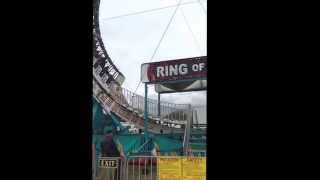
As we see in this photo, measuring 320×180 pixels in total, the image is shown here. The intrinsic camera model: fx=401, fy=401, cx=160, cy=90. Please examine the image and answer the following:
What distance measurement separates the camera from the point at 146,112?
2744 mm

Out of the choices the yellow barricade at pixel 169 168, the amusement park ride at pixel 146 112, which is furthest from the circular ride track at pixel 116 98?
the yellow barricade at pixel 169 168

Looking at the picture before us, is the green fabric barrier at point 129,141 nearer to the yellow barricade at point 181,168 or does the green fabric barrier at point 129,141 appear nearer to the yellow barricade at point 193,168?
the yellow barricade at point 181,168

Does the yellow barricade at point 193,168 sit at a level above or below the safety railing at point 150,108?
below

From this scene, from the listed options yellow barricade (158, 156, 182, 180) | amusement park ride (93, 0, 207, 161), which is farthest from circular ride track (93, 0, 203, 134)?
yellow barricade (158, 156, 182, 180)

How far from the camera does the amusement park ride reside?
2555 millimetres

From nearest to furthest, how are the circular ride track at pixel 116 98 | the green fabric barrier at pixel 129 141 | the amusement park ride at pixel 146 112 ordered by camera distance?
the amusement park ride at pixel 146 112 → the circular ride track at pixel 116 98 → the green fabric barrier at pixel 129 141

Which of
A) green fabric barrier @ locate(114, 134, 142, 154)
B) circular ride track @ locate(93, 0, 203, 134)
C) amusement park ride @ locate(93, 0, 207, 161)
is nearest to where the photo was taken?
amusement park ride @ locate(93, 0, 207, 161)

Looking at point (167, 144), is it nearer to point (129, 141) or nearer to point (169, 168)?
point (169, 168)

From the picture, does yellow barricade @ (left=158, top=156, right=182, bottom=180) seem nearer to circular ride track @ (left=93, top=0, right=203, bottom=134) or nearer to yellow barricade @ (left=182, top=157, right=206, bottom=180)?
yellow barricade @ (left=182, top=157, right=206, bottom=180)

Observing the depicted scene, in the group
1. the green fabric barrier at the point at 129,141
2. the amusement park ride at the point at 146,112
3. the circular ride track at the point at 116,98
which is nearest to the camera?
the amusement park ride at the point at 146,112

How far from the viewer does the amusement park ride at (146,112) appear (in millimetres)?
2555

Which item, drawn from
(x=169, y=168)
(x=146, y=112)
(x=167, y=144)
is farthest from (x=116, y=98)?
(x=169, y=168)
